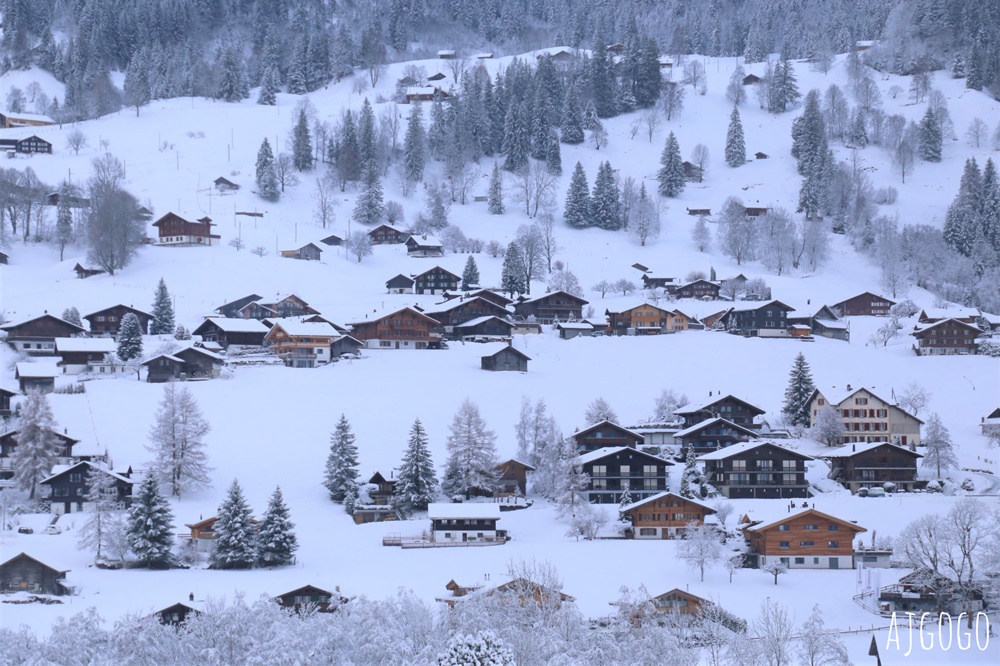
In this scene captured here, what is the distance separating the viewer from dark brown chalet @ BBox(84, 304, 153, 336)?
69.0m

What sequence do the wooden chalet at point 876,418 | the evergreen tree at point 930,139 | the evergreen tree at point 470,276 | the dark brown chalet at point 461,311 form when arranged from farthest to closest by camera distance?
the evergreen tree at point 930,139 < the evergreen tree at point 470,276 < the dark brown chalet at point 461,311 < the wooden chalet at point 876,418

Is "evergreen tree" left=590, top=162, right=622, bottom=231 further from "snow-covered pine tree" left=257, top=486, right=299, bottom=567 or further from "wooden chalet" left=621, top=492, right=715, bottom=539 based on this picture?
"snow-covered pine tree" left=257, top=486, right=299, bottom=567

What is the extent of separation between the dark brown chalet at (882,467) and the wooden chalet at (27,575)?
33636mm

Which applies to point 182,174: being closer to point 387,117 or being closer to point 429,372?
point 387,117

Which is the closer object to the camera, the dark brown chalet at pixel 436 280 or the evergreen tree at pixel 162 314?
the evergreen tree at pixel 162 314

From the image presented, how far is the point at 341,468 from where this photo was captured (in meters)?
47.4

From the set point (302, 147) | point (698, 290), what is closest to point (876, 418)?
point (698, 290)

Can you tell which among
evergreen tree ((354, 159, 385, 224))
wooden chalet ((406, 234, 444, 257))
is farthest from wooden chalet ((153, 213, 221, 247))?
wooden chalet ((406, 234, 444, 257))

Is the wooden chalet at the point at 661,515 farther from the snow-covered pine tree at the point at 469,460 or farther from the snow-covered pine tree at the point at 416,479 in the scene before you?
the snow-covered pine tree at the point at 416,479

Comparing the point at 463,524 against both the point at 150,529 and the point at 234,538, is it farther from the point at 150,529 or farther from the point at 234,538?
the point at 150,529

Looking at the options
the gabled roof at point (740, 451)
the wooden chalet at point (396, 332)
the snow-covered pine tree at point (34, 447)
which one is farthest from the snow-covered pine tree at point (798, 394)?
the snow-covered pine tree at point (34, 447)

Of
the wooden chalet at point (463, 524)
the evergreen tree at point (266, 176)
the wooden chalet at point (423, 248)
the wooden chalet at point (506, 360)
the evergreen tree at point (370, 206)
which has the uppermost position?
the evergreen tree at point (266, 176)

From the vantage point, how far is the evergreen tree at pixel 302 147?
108562 mm

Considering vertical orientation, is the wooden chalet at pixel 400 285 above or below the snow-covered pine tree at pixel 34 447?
above
